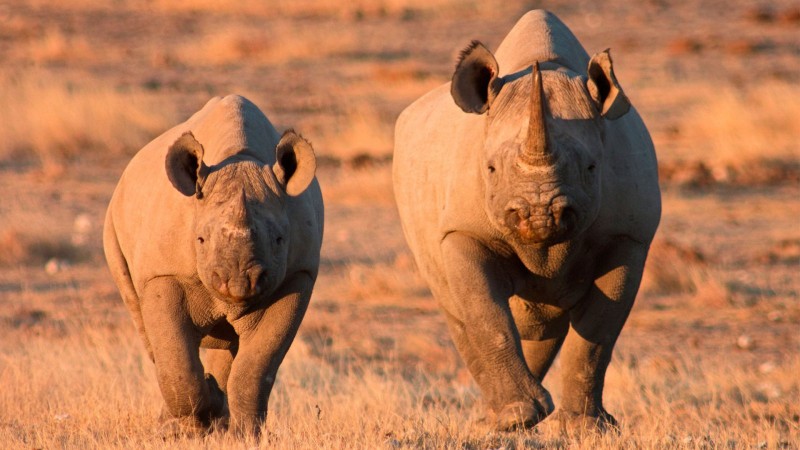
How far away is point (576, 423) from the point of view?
307 inches

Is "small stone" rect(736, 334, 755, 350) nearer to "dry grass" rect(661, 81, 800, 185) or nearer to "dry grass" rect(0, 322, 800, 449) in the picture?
"dry grass" rect(0, 322, 800, 449)

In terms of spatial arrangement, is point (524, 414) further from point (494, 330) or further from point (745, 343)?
A: point (745, 343)

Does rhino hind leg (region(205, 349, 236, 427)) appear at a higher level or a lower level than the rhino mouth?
lower

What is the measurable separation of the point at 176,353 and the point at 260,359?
1.24 ft

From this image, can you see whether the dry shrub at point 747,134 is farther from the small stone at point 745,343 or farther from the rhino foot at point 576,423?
the rhino foot at point 576,423

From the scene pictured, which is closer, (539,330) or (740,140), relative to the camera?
(539,330)

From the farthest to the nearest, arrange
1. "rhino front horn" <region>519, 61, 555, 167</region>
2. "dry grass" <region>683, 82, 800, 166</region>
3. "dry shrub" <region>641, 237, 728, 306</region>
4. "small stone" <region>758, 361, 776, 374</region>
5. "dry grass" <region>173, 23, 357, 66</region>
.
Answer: "dry grass" <region>173, 23, 357, 66</region>
"dry grass" <region>683, 82, 800, 166</region>
"dry shrub" <region>641, 237, 728, 306</region>
"small stone" <region>758, 361, 776, 374</region>
"rhino front horn" <region>519, 61, 555, 167</region>

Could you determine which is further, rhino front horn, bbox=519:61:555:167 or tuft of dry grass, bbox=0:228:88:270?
tuft of dry grass, bbox=0:228:88:270

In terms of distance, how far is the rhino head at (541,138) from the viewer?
6.68m

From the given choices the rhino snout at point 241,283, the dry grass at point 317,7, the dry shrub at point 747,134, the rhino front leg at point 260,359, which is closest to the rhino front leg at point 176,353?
the rhino front leg at point 260,359

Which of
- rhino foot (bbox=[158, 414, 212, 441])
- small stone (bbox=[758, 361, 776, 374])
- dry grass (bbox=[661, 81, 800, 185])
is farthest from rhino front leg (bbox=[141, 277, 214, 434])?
dry grass (bbox=[661, 81, 800, 185])

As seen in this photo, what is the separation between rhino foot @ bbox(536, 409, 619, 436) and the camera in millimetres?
7715

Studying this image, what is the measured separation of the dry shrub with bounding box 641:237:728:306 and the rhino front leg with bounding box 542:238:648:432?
592cm

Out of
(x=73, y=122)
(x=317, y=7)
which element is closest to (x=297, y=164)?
(x=73, y=122)
